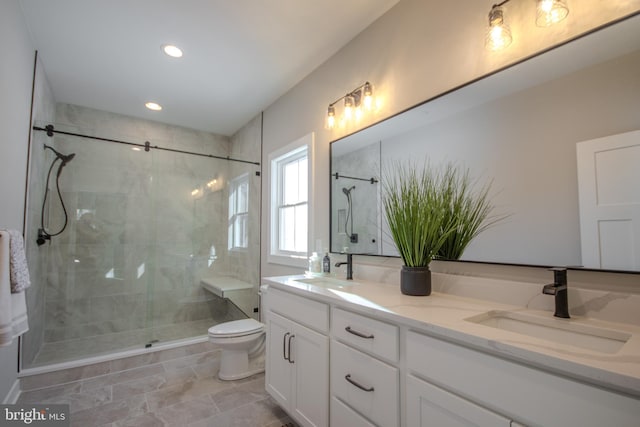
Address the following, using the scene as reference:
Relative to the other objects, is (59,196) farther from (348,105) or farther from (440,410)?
(440,410)

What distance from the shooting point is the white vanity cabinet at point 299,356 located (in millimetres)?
1496

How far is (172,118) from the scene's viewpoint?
3.72 meters

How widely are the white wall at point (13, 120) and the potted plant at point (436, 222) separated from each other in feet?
7.64

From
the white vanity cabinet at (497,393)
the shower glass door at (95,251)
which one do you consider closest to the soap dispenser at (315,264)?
the white vanity cabinet at (497,393)

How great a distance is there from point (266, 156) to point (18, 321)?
2377 mm

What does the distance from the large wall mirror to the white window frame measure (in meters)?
1.13

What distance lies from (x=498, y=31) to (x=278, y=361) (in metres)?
2.10

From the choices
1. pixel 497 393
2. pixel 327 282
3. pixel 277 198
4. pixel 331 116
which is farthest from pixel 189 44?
pixel 497 393

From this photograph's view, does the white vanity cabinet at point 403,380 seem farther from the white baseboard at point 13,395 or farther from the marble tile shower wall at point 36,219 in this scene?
the marble tile shower wall at point 36,219

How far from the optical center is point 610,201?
39.9 inches

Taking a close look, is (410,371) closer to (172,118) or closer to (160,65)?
(160,65)

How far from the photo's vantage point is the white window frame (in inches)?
100

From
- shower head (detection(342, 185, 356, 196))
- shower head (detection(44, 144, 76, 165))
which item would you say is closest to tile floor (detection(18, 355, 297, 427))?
shower head (detection(342, 185, 356, 196))

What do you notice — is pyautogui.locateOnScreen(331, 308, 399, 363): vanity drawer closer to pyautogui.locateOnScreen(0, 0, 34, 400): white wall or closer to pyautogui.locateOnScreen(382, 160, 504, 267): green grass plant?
pyautogui.locateOnScreen(382, 160, 504, 267): green grass plant
